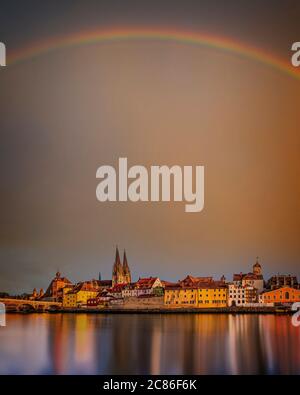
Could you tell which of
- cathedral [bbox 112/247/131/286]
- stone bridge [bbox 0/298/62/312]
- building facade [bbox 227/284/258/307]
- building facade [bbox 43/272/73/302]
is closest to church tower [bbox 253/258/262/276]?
building facade [bbox 227/284/258/307]

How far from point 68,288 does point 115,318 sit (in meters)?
1.70

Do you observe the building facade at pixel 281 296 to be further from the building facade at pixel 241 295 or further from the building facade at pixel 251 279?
the building facade at pixel 251 279

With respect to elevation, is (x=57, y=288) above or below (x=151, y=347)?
above

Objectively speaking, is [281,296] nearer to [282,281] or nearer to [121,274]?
[282,281]

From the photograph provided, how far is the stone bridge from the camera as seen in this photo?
57.0 ft

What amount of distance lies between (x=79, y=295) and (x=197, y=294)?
3.78 metres

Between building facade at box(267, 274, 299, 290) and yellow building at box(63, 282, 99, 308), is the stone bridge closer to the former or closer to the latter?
yellow building at box(63, 282, 99, 308)

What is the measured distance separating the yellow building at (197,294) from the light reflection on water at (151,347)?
1.57m

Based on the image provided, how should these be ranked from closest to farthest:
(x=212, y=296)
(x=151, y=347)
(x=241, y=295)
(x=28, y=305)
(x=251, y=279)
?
(x=151, y=347)
(x=251, y=279)
(x=28, y=305)
(x=212, y=296)
(x=241, y=295)

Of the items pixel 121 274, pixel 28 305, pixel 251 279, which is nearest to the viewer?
pixel 251 279

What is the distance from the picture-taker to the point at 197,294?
60.8 ft

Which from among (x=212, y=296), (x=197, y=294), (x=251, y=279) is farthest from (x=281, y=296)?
(x=197, y=294)

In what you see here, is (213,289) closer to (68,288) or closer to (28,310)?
(68,288)
